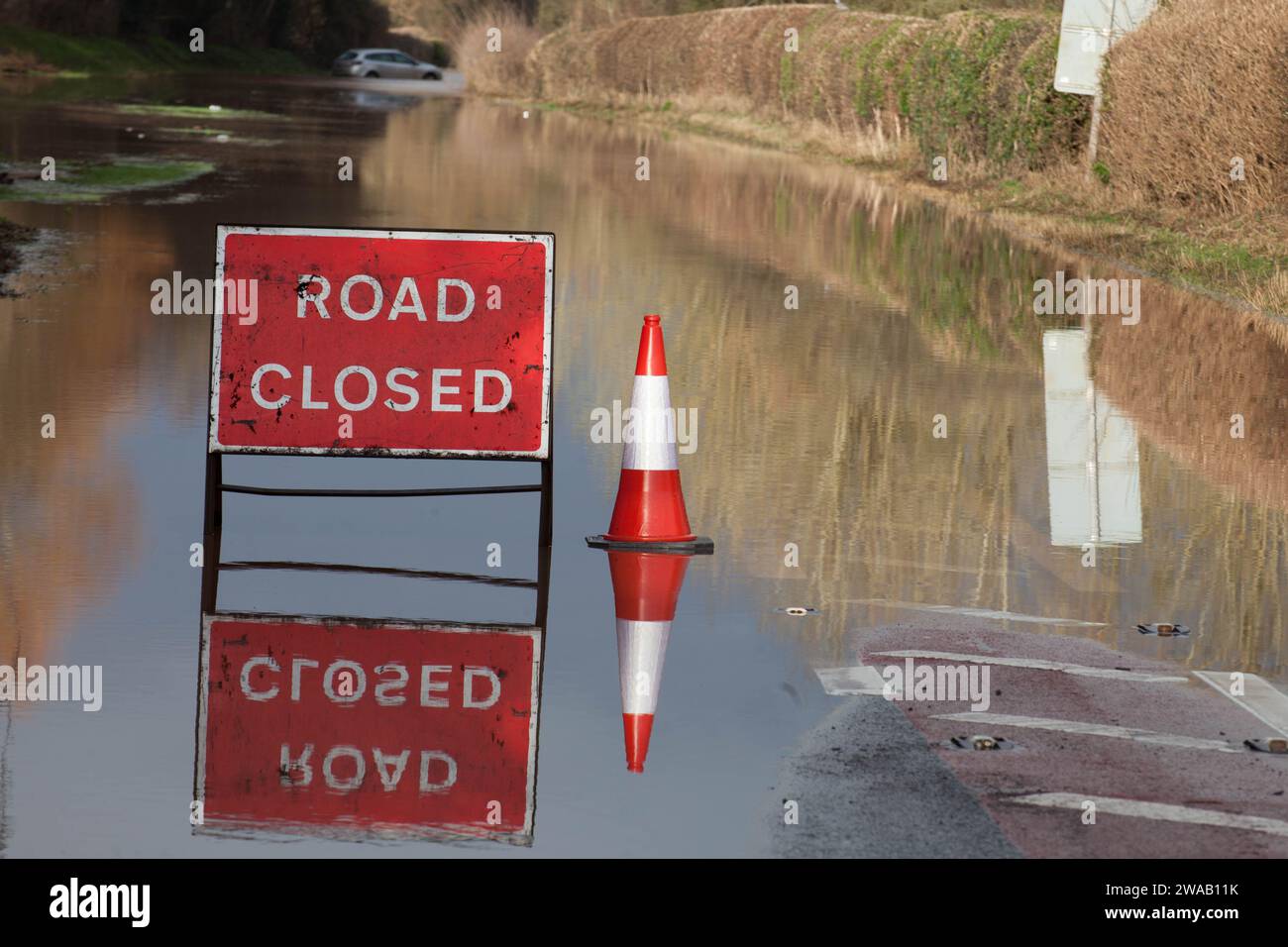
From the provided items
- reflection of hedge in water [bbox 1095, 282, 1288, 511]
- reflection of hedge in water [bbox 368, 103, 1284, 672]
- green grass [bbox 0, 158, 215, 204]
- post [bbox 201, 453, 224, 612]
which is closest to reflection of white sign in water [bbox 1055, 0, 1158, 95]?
reflection of hedge in water [bbox 368, 103, 1284, 672]

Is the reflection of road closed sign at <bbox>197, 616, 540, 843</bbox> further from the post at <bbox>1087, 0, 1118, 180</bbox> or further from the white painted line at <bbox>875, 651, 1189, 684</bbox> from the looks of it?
the post at <bbox>1087, 0, 1118, 180</bbox>

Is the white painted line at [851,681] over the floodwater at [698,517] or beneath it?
beneath

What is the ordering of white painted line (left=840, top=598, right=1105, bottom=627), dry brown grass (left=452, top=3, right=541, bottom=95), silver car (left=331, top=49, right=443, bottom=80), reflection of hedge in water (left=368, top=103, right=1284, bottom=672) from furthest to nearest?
silver car (left=331, top=49, right=443, bottom=80) → dry brown grass (left=452, top=3, right=541, bottom=95) → reflection of hedge in water (left=368, top=103, right=1284, bottom=672) → white painted line (left=840, top=598, right=1105, bottom=627)

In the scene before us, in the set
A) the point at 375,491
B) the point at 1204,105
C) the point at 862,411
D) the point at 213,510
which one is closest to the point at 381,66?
the point at 1204,105

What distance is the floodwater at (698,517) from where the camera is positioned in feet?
19.7

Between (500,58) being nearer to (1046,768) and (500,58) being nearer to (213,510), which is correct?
(213,510)

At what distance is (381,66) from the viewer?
92375 mm

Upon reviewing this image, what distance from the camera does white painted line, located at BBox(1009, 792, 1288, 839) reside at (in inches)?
225

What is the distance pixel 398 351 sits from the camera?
9.11 metres

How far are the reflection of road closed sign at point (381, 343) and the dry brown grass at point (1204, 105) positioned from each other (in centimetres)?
1399

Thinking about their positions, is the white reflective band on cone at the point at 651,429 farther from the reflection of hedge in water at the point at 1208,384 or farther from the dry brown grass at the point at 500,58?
the dry brown grass at the point at 500,58


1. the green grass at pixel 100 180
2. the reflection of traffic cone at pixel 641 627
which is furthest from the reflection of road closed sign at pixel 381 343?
the green grass at pixel 100 180

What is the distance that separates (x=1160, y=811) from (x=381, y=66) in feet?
293
